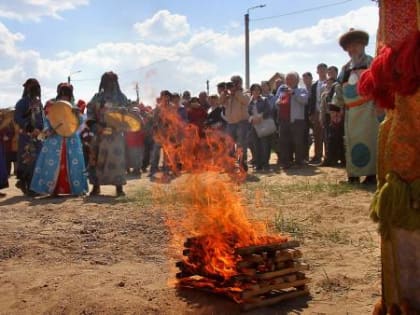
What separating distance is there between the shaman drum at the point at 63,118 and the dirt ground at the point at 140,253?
1361mm

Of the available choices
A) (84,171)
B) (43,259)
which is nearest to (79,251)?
(43,259)

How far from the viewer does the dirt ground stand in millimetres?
4227

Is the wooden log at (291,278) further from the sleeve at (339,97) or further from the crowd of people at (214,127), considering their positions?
the sleeve at (339,97)

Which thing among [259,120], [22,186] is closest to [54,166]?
[22,186]

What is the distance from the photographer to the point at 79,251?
601cm

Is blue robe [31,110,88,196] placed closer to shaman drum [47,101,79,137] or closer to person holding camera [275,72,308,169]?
shaman drum [47,101,79,137]

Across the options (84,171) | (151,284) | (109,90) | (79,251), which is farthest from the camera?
(84,171)

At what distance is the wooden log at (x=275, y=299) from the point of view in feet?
13.1

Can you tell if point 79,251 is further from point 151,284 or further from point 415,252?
point 415,252

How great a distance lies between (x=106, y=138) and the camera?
10.1 m

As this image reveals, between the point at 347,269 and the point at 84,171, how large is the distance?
22.5 ft

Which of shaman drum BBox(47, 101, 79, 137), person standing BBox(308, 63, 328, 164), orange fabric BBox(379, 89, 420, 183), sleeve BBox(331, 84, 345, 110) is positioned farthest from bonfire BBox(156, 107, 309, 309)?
person standing BBox(308, 63, 328, 164)

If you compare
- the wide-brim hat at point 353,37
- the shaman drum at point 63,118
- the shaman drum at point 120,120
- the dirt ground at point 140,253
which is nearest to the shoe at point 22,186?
the dirt ground at point 140,253

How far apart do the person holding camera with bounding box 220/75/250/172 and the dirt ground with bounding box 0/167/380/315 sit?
333cm
